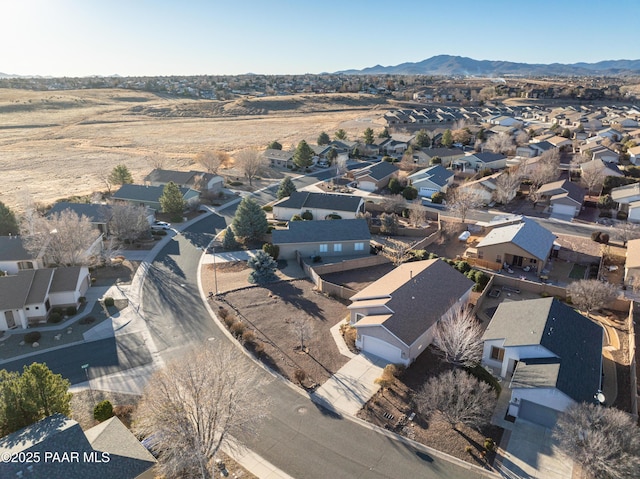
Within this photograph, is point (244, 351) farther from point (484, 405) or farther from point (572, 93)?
point (572, 93)

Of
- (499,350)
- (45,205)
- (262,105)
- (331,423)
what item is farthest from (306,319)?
(262,105)

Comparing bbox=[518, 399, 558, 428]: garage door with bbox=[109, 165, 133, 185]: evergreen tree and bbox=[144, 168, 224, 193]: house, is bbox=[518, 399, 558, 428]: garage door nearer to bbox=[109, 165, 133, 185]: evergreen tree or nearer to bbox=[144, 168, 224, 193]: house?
bbox=[144, 168, 224, 193]: house

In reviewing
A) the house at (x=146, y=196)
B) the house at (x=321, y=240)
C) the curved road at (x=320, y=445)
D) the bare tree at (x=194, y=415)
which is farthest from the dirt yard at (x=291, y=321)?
the house at (x=146, y=196)

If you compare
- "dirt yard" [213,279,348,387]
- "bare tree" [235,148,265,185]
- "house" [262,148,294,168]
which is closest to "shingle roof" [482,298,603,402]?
"dirt yard" [213,279,348,387]

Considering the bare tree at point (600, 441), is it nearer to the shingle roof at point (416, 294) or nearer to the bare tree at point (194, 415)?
the shingle roof at point (416, 294)

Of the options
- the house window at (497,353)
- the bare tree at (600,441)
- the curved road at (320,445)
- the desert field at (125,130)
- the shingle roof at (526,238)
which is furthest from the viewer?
the desert field at (125,130)

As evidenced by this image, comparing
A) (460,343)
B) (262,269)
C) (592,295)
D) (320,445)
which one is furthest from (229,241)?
(592,295)
